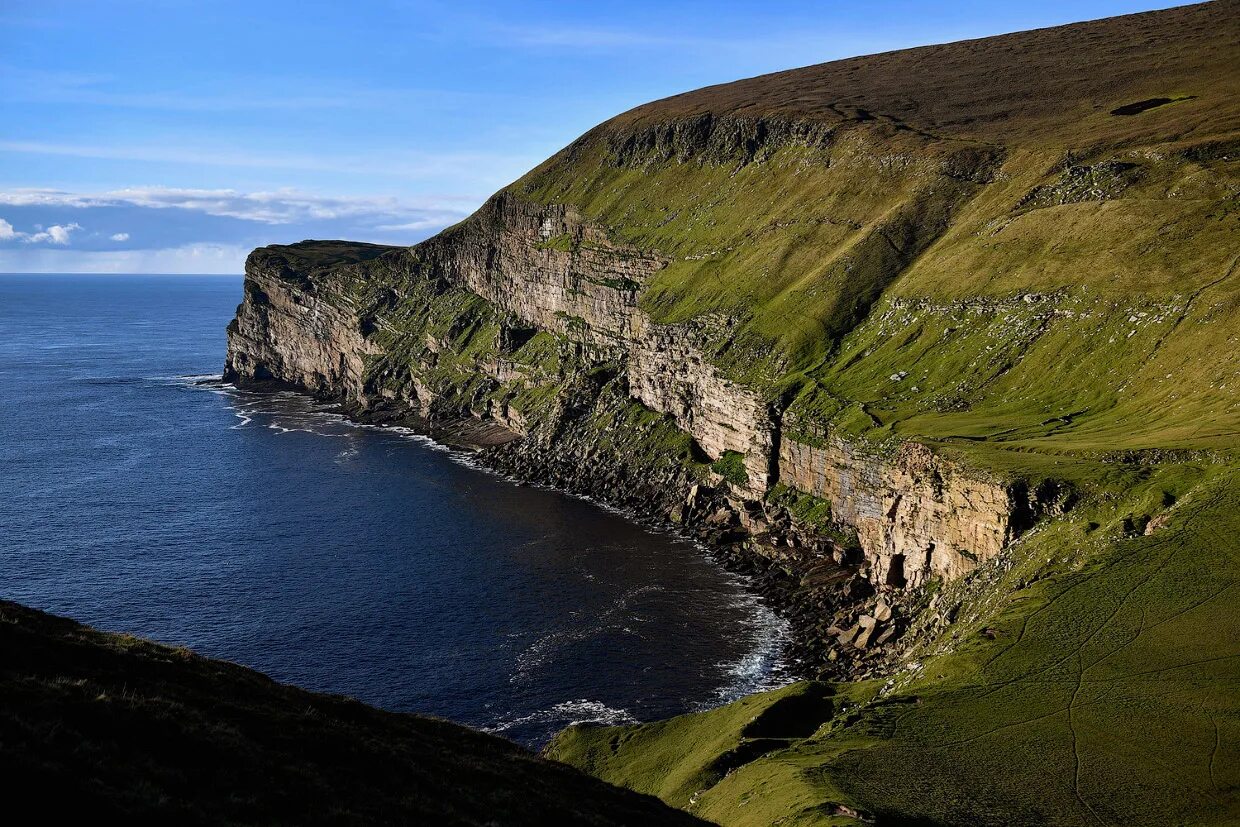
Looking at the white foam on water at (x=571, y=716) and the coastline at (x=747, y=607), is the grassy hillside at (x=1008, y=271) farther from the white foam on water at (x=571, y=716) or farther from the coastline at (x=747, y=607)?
the white foam on water at (x=571, y=716)

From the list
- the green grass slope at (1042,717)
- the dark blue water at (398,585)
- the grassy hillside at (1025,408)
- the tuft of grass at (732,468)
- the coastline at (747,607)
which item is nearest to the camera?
the green grass slope at (1042,717)

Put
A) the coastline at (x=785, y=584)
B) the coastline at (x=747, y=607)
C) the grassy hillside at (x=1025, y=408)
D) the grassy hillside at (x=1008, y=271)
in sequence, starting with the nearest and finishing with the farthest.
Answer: the grassy hillside at (x=1025, y=408), the coastline at (x=747, y=607), the coastline at (x=785, y=584), the grassy hillside at (x=1008, y=271)

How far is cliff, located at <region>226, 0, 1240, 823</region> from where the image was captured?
76125mm

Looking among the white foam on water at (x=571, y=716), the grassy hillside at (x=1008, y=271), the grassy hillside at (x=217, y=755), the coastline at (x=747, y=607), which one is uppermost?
the grassy hillside at (x=1008, y=271)

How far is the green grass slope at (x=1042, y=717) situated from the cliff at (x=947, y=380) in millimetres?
489

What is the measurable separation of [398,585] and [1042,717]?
259ft

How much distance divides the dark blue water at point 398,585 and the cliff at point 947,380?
11.4 meters

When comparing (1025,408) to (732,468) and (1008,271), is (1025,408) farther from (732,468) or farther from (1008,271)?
(732,468)

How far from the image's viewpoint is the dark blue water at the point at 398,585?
9094 centimetres

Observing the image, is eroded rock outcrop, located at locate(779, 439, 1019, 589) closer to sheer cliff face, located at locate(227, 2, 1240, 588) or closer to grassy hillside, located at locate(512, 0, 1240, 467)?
sheer cliff face, located at locate(227, 2, 1240, 588)

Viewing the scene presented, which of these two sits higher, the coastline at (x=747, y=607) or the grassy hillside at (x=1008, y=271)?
the grassy hillside at (x=1008, y=271)

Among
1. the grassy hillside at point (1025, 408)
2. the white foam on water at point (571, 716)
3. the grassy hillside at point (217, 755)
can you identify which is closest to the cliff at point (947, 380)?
the grassy hillside at point (1025, 408)

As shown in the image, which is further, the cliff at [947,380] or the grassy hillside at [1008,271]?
the grassy hillside at [1008,271]

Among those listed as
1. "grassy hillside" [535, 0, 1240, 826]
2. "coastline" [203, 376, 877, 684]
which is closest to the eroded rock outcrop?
"grassy hillside" [535, 0, 1240, 826]
